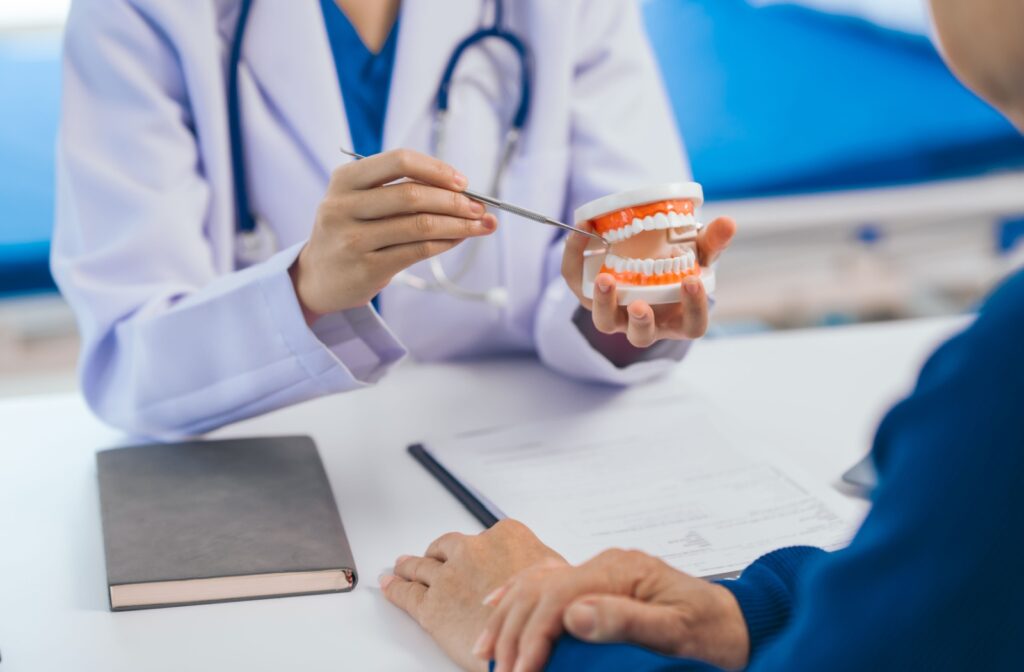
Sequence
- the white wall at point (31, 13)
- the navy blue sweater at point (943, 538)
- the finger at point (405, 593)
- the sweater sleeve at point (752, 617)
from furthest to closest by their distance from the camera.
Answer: the white wall at point (31, 13)
the finger at point (405, 593)
the sweater sleeve at point (752, 617)
the navy blue sweater at point (943, 538)

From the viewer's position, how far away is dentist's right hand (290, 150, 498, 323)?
0.80 m

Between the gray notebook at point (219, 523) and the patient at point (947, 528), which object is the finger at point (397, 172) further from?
the patient at point (947, 528)

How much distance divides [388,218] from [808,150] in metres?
1.21

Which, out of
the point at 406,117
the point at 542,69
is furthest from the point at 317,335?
the point at 542,69

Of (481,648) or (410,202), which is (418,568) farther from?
(410,202)

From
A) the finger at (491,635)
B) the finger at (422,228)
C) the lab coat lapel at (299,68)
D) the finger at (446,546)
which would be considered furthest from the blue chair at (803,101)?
the finger at (491,635)

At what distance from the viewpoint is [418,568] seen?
0.74 m

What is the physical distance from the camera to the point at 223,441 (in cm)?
97

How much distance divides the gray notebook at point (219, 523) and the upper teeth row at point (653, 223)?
32 centimetres

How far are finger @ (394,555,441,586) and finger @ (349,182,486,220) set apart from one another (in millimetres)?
264

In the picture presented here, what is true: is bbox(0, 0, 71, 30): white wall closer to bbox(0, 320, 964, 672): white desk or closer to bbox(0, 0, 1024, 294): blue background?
bbox(0, 320, 964, 672): white desk

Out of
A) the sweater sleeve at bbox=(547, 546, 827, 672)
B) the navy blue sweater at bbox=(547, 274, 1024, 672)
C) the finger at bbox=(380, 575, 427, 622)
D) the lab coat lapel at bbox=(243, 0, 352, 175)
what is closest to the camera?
the navy blue sweater at bbox=(547, 274, 1024, 672)

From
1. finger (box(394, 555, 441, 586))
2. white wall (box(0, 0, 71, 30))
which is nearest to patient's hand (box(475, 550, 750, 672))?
finger (box(394, 555, 441, 586))

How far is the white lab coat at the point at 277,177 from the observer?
0.98 m
